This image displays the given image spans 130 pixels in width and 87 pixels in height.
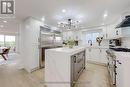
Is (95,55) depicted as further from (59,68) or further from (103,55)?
(59,68)

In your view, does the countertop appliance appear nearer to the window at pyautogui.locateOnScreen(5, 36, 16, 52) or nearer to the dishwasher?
the dishwasher

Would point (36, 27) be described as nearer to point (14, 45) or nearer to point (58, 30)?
point (58, 30)

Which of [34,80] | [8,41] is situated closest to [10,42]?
[8,41]

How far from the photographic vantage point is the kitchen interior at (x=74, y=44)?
2193mm

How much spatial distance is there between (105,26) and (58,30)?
3061mm

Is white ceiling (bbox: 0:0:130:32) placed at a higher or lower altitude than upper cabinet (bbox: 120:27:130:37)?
higher

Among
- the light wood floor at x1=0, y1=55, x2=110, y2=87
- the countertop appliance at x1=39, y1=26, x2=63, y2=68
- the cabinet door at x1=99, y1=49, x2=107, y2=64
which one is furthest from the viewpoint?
the cabinet door at x1=99, y1=49, x2=107, y2=64

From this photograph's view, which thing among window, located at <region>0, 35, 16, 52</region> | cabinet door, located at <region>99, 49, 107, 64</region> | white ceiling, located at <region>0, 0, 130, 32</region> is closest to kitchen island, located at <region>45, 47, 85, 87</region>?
white ceiling, located at <region>0, 0, 130, 32</region>

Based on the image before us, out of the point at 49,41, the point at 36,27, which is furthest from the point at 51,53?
the point at 49,41

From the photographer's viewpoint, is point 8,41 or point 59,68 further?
point 8,41

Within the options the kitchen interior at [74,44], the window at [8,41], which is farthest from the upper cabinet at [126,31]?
the window at [8,41]

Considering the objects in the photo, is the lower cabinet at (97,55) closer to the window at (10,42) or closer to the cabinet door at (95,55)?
the cabinet door at (95,55)

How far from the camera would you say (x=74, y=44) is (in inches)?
144

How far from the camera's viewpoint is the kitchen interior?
2193 mm
